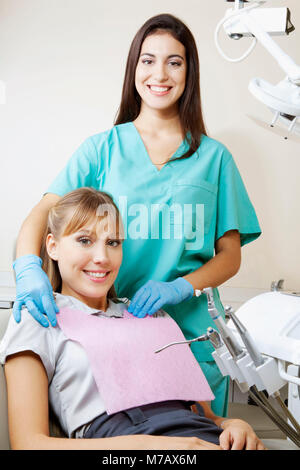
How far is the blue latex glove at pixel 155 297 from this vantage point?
1142mm

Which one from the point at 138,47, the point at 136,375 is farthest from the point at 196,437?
the point at 138,47

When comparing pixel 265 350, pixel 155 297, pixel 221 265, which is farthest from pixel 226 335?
pixel 221 265

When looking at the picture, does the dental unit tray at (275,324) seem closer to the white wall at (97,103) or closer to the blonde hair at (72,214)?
the blonde hair at (72,214)

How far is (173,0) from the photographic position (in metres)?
1.74

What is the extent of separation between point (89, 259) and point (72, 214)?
0.33ft

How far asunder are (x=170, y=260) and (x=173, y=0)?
3.08ft

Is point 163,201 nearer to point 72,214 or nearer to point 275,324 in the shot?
point 72,214

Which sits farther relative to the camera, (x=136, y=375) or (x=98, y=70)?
(x=98, y=70)

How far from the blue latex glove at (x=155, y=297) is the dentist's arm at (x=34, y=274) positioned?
0.19 metres

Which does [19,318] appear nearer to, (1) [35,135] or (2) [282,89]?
(2) [282,89]

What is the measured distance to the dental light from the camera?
32.1 inches

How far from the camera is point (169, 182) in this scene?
131cm

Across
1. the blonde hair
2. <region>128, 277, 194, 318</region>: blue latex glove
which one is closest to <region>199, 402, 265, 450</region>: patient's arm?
<region>128, 277, 194, 318</region>: blue latex glove

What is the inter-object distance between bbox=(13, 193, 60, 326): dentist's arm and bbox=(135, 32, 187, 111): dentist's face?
34 centimetres
